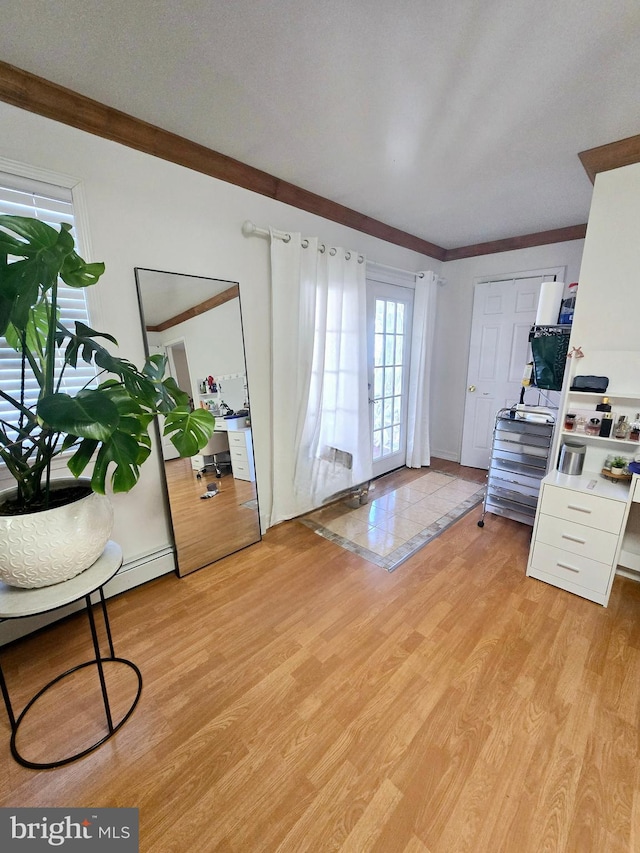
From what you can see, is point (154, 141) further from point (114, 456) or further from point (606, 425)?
point (606, 425)

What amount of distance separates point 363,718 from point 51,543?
1.28m

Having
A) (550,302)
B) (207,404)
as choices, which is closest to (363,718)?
(207,404)

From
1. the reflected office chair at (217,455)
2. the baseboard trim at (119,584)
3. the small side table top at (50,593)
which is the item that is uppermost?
the reflected office chair at (217,455)

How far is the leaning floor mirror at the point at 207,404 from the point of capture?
1.86m

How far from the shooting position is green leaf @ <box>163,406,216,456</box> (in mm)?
1502

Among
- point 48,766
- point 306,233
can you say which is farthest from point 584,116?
point 48,766

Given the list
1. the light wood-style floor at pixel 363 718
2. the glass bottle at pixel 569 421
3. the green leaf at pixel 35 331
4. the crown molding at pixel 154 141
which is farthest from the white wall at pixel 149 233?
the glass bottle at pixel 569 421

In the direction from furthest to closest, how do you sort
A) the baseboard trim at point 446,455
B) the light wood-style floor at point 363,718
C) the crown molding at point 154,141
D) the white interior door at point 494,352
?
the baseboard trim at point 446,455 → the white interior door at point 494,352 → the crown molding at point 154,141 → the light wood-style floor at point 363,718

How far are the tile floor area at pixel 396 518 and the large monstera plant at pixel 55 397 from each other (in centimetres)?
142

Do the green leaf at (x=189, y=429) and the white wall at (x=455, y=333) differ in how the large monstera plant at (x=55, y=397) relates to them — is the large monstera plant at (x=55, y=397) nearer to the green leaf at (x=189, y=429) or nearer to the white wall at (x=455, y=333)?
the green leaf at (x=189, y=429)

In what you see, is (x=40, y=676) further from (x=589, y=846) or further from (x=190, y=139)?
(x=190, y=139)

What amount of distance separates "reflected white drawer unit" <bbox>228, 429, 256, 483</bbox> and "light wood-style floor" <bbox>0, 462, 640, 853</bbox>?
692 millimetres

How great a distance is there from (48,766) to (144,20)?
254cm

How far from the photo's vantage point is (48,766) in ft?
3.61
